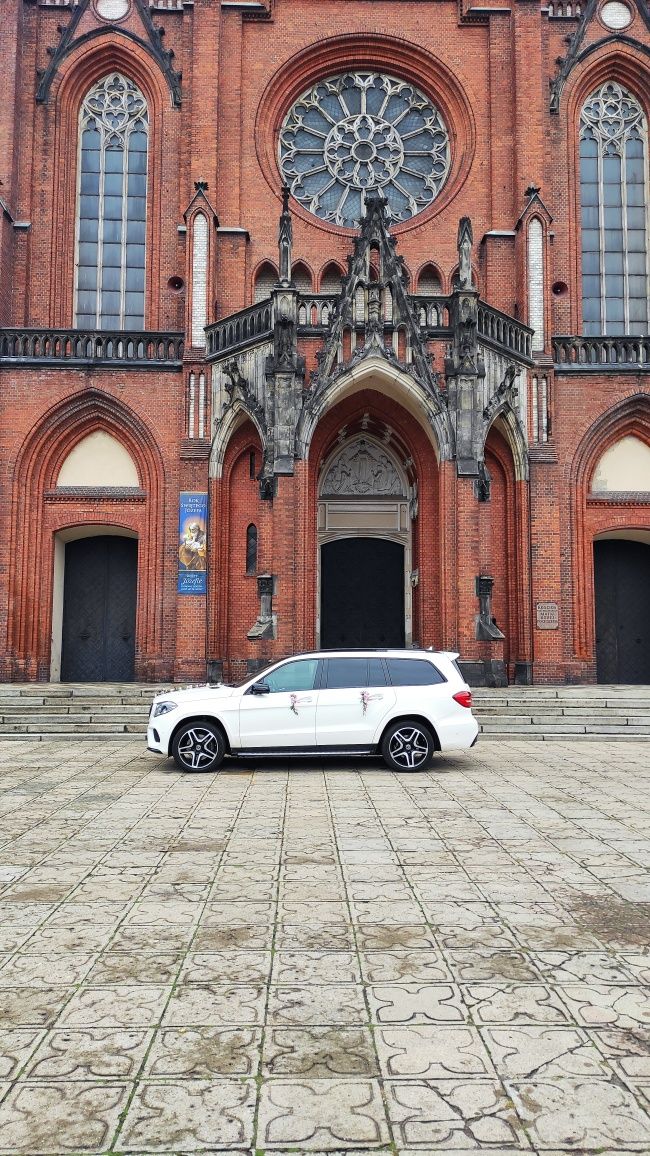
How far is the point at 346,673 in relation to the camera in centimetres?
1053

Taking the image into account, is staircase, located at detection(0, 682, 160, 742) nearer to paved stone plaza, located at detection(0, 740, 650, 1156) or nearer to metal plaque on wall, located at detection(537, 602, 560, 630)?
paved stone plaza, located at detection(0, 740, 650, 1156)

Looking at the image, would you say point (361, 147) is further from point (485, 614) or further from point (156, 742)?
point (156, 742)

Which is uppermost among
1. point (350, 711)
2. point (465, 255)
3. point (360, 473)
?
point (465, 255)

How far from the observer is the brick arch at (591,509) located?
2022 cm

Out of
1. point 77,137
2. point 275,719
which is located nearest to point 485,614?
point 275,719

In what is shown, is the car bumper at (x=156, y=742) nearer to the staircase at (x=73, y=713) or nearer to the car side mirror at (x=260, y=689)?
the car side mirror at (x=260, y=689)

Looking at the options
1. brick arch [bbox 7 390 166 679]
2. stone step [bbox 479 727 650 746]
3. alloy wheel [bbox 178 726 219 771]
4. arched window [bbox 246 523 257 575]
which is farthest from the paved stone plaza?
brick arch [bbox 7 390 166 679]

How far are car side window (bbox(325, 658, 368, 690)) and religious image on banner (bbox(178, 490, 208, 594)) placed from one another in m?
9.07

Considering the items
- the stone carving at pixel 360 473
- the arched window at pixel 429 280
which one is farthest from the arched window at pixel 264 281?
the stone carving at pixel 360 473

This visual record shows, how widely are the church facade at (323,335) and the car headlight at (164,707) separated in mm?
6408

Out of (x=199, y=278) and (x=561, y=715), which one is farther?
(x=199, y=278)

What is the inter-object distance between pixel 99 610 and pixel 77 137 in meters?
12.4

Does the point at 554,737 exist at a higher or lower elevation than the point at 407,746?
lower

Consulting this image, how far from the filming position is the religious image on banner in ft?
62.8
